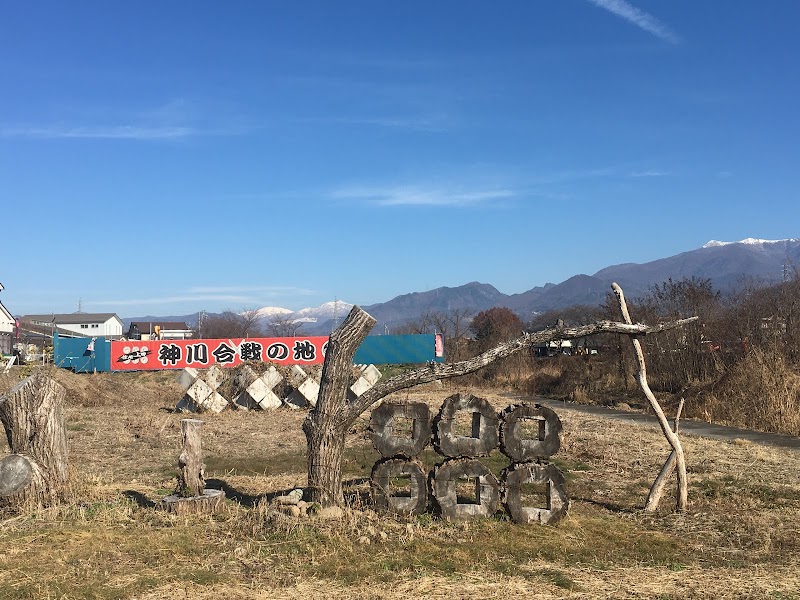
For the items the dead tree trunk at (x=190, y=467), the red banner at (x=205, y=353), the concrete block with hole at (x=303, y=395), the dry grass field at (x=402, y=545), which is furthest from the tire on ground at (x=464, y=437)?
the red banner at (x=205, y=353)

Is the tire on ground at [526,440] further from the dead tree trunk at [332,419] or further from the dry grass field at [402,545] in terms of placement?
the dead tree trunk at [332,419]

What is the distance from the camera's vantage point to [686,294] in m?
24.3

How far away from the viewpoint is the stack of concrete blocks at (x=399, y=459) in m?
8.41

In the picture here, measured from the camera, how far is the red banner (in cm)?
3139

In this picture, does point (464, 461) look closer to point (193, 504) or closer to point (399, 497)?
point (399, 497)

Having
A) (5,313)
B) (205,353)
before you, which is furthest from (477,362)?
(5,313)

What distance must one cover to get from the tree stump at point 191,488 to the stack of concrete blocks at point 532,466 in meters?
3.34

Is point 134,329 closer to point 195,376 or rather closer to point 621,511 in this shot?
point 195,376

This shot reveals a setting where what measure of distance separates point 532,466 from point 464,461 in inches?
31.0

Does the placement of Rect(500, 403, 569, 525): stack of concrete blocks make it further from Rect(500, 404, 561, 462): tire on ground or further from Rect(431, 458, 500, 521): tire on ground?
Rect(431, 458, 500, 521): tire on ground

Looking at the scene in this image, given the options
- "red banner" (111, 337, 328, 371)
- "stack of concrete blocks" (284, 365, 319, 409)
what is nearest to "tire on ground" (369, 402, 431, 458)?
"stack of concrete blocks" (284, 365, 319, 409)

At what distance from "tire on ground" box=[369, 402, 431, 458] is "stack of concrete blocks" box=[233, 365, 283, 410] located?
1331cm

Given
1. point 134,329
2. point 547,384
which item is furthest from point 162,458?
point 134,329

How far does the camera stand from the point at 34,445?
29.0 ft
